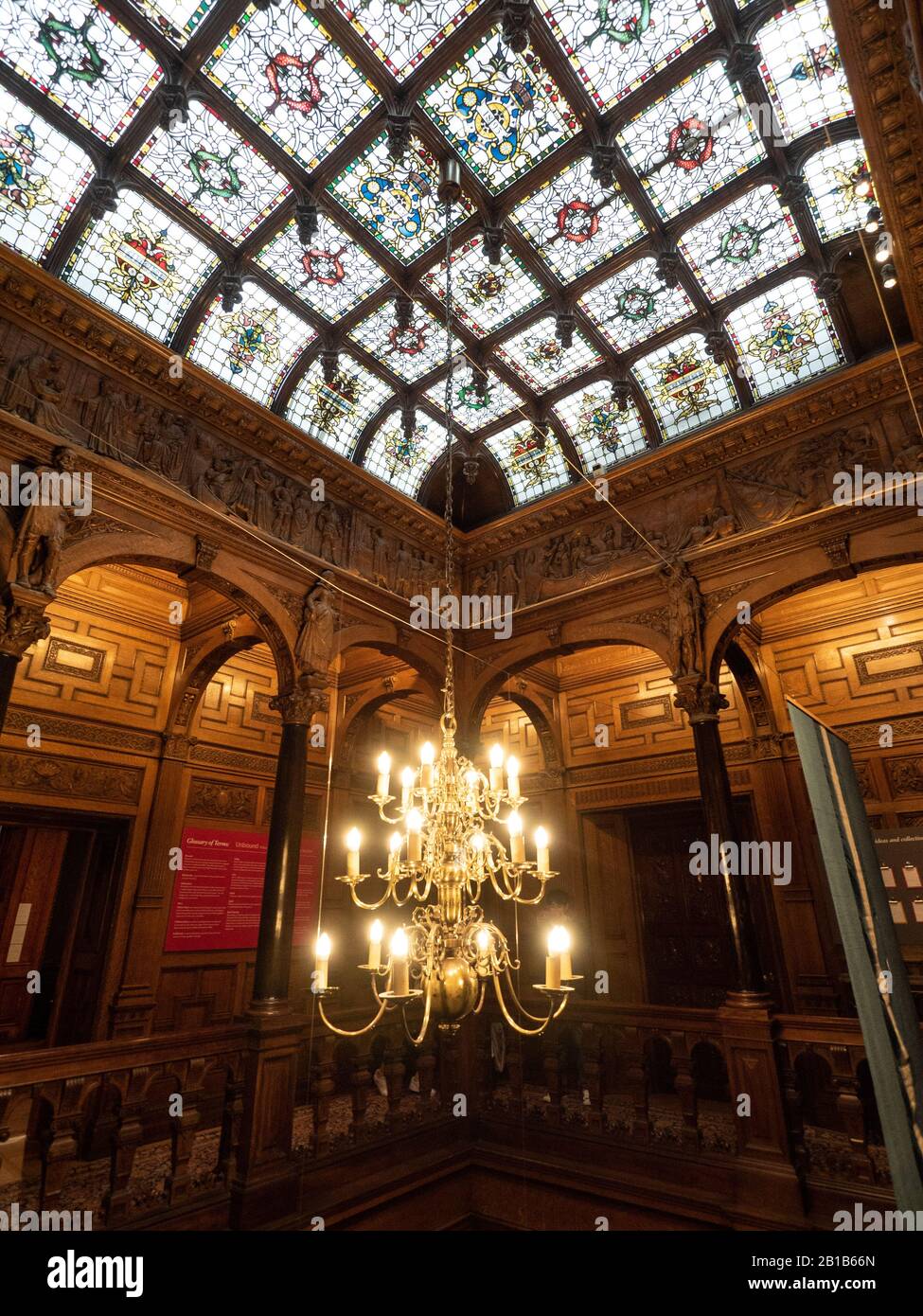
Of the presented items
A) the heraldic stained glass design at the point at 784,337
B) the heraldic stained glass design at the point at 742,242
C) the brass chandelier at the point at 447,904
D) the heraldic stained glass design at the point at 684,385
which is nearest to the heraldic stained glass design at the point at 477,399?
the heraldic stained glass design at the point at 684,385

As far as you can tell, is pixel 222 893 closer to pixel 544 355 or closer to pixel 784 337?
pixel 544 355

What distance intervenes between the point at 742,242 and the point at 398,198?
327 centimetres

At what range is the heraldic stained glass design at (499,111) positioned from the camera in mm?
4988

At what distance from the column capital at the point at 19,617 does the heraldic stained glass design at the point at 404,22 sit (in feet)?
15.7

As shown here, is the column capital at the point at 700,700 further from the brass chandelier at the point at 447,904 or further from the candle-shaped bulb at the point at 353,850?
the candle-shaped bulb at the point at 353,850

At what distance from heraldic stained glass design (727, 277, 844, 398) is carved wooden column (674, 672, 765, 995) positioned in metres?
3.31

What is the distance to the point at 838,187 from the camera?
18.6 ft

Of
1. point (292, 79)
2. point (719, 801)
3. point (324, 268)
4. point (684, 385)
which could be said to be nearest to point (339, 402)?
point (324, 268)

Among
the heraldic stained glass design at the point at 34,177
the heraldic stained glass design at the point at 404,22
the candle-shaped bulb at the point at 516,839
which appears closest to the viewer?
the candle-shaped bulb at the point at 516,839

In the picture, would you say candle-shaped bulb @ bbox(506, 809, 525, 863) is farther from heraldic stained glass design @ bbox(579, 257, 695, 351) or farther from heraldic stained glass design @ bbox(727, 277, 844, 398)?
heraldic stained glass design @ bbox(727, 277, 844, 398)

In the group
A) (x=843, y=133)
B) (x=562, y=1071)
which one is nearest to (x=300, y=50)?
(x=843, y=133)

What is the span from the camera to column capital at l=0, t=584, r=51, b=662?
4.72 metres

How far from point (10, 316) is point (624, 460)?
6.16 metres

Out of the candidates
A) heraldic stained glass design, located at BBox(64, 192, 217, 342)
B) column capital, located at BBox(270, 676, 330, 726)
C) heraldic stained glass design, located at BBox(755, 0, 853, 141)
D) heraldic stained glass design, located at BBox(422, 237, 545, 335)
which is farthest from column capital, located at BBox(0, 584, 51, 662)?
heraldic stained glass design, located at BBox(755, 0, 853, 141)
